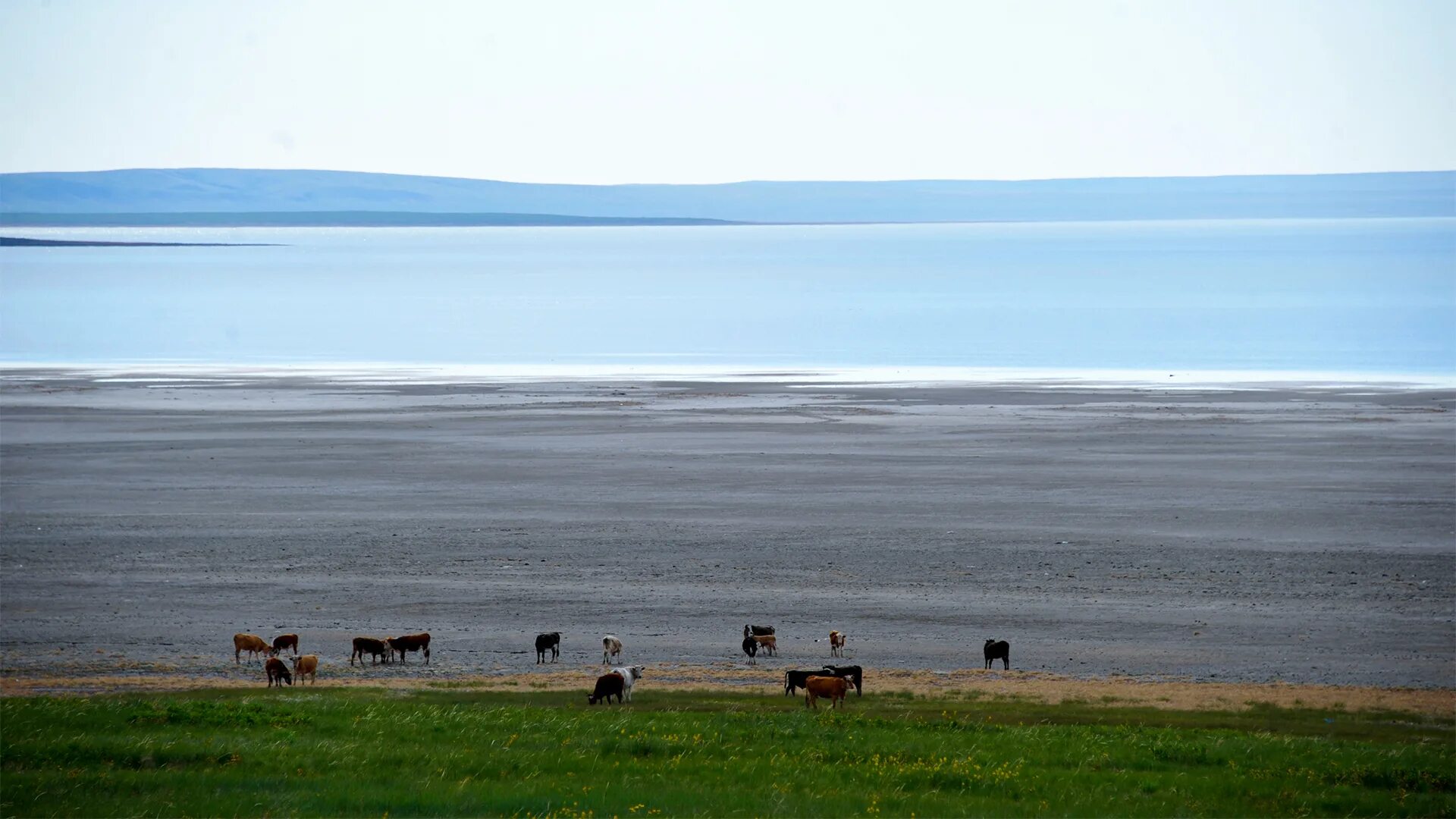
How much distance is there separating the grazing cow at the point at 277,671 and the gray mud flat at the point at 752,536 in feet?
6.05

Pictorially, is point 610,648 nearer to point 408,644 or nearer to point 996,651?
point 408,644

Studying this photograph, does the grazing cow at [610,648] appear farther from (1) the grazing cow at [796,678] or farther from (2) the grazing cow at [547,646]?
(1) the grazing cow at [796,678]

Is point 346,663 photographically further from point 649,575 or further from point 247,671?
point 649,575

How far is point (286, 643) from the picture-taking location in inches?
842

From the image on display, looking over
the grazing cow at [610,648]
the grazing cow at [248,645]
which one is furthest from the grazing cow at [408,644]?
the grazing cow at [610,648]

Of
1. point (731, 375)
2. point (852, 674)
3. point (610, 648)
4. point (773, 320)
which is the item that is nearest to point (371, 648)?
point (610, 648)

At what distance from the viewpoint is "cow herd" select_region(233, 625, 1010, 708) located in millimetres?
19172

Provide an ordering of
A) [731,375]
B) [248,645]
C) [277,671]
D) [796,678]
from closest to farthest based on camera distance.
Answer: [796,678] → [277,671] → [248,645] → [731,375]

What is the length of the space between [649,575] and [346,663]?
673 centimetres

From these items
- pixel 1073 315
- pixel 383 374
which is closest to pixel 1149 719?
pixel 383 374

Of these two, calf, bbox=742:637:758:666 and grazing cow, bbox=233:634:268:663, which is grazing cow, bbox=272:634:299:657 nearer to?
grazing cow, bbox=233:634:268:663

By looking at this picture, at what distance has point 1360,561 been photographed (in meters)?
27.5

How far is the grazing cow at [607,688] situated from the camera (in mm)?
18359

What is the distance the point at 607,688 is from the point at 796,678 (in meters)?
2.38
